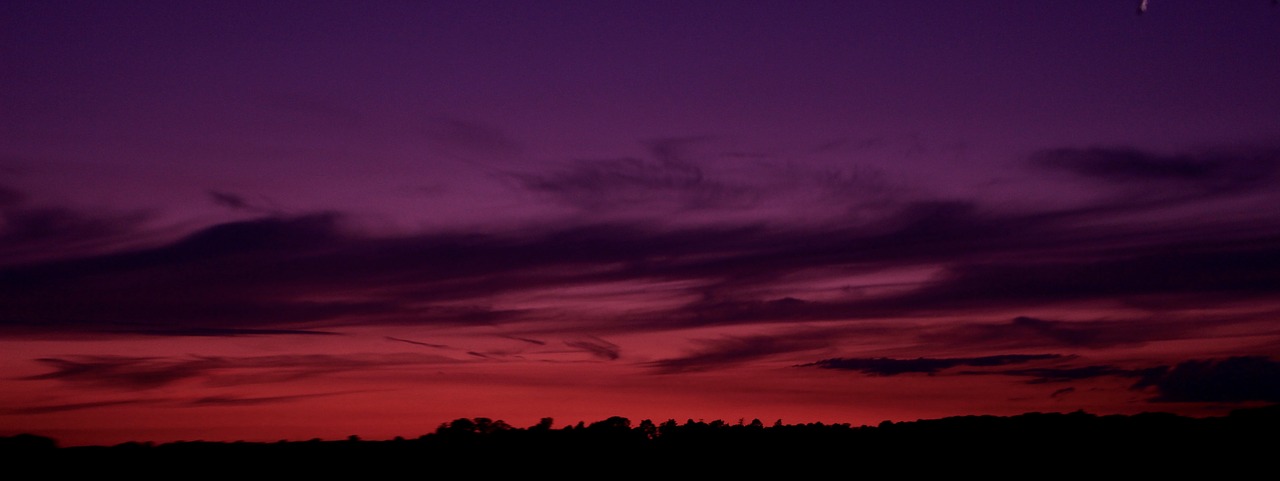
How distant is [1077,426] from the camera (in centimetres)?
3075

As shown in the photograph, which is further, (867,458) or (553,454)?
(867,458)

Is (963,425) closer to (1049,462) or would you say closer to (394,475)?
(1049,462)

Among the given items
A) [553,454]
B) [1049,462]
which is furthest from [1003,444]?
[553,454]

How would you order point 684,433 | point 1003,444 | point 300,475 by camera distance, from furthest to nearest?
point 684,433 → point 1003,444 → point 300,475

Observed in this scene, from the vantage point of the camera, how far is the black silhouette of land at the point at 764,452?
26.0 meters

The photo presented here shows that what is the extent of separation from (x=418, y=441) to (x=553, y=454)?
298 centimetres

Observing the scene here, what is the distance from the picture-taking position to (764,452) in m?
31.3

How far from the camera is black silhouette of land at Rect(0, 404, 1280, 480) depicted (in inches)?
1025

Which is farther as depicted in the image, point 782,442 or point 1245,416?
point 782,442

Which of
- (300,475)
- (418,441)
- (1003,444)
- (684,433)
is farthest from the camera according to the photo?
(684,433)

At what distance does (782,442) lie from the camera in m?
32.2

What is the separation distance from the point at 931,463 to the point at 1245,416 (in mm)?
7176

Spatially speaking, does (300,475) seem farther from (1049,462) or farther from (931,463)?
(1049,462)

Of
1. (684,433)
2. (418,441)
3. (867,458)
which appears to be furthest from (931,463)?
(418,441)
